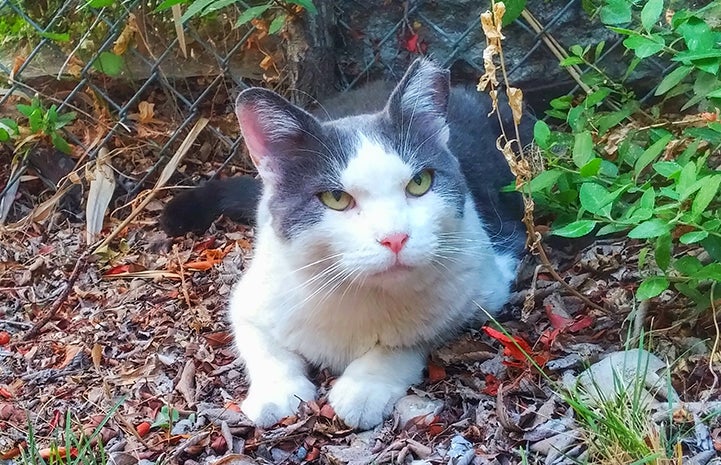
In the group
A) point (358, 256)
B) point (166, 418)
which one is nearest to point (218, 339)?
point (166, 418)

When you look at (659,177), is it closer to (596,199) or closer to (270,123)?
(596,199)

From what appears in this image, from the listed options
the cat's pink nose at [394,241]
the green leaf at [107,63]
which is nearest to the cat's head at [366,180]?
the cat's pink nose at [394,241]

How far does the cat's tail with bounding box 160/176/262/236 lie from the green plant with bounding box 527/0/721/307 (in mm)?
1145

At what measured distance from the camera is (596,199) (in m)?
1.96

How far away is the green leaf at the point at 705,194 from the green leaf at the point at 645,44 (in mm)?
370

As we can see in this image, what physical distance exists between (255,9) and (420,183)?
0.99m

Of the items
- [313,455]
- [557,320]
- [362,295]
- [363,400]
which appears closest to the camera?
[313,455]

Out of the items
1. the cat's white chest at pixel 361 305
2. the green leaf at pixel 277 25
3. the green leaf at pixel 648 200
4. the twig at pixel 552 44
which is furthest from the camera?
the twig at pixel 552 44

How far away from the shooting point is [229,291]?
2859 millimetres

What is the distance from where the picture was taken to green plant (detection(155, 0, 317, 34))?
2621mm

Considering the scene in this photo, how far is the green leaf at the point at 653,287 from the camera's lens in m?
1.88

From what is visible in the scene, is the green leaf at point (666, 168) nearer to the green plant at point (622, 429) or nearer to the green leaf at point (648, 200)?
the green leaf at point (648, 200)

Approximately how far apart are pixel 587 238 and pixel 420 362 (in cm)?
83

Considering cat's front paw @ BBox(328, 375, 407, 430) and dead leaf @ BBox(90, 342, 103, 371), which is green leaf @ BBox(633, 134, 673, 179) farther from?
dead leaf @ BBox(90, 342, 103, 371)
